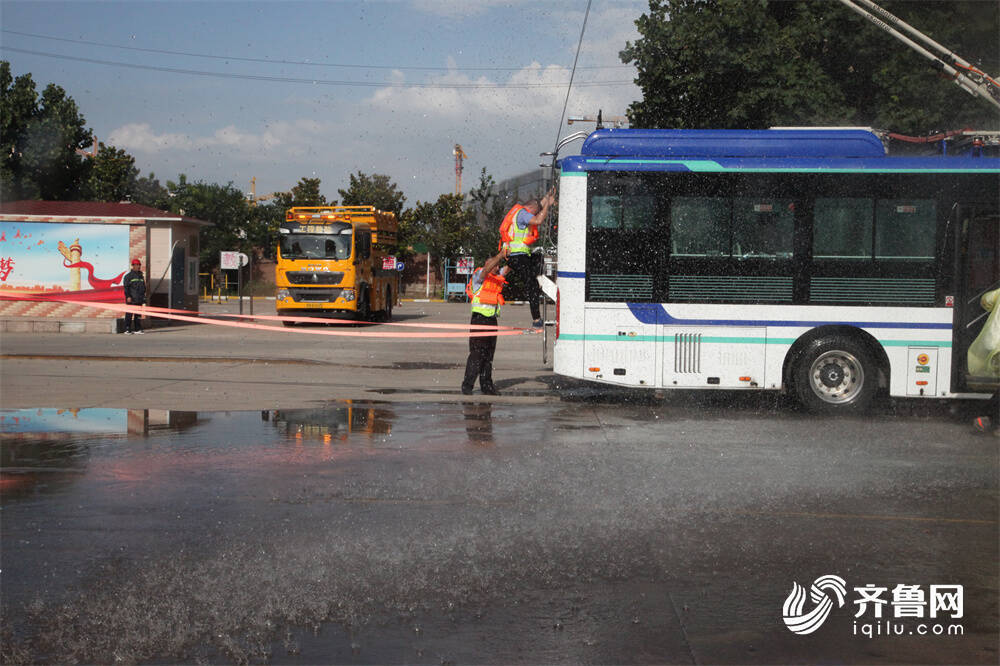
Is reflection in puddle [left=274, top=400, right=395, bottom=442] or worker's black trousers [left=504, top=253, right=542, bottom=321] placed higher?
worker's black trousers [left=504, top=253, right=542, bottom=321]

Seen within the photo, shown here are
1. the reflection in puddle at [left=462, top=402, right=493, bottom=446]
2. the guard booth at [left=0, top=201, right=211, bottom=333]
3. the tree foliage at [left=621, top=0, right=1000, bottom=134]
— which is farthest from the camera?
the tree foliage at [left=621, top=0, right=1000, bottom=134]

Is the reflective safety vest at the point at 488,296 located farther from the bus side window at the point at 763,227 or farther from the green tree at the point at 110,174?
the green tree at the point at 110,174

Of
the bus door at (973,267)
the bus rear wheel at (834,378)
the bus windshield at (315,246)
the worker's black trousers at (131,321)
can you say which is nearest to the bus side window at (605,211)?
the bus rear wheel at (834,378)

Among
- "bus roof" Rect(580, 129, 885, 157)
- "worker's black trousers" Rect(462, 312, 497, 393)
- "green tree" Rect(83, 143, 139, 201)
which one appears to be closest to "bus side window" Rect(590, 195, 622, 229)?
"bus roof" Rect(580, 129, 885, 157)

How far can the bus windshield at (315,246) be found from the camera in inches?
1215

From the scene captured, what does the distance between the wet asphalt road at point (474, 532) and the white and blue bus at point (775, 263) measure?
68 cm

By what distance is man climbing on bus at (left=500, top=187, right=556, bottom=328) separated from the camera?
44.4 feet

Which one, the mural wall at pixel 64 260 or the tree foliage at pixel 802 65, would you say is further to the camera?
the tree foliage at pixel 802 65

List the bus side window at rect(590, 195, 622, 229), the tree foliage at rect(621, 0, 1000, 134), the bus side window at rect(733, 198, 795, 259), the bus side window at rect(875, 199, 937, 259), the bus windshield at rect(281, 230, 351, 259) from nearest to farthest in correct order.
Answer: the bus side window at rect(875, 199, 937, 259), the bus side window at rect(733, 198, 795, 259), the bus side window at rect(590, 195, 622, 229), the tree foliage at rect(621, 0, 1000, 134), the bus windshield at rect(281, 230, 351, 259)

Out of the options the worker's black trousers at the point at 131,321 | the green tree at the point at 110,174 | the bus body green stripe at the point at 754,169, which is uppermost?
the green tree at the point at 110,174

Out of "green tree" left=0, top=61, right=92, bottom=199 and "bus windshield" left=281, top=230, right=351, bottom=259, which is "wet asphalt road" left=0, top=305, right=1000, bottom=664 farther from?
"green tree" left=0, top=61, right=92, bottom=199

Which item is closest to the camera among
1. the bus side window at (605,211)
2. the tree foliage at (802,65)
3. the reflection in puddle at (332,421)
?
the reflection in puddle at (332,421)

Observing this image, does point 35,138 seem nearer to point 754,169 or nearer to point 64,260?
point 64,260

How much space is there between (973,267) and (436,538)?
8772 mm
